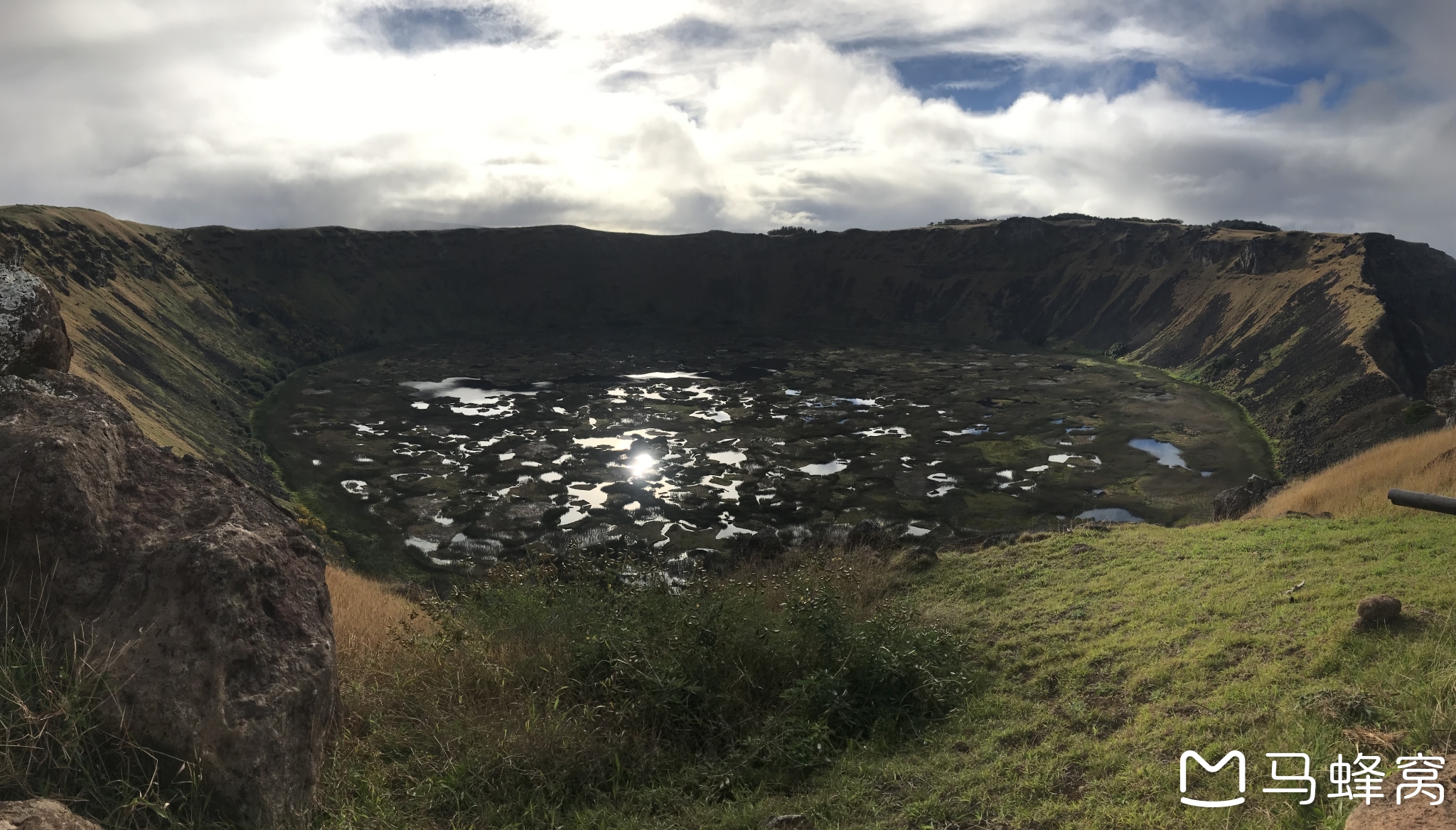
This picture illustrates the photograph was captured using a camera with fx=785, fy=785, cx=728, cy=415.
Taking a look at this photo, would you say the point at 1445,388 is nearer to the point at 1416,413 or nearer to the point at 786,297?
the point at 1416,413

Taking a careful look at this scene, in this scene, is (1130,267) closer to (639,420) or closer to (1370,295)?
(1370,295)

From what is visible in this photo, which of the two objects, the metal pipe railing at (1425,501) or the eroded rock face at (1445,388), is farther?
the eroded rock face at (1445,388)

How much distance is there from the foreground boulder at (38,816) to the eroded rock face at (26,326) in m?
6.02

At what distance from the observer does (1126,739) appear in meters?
8.05

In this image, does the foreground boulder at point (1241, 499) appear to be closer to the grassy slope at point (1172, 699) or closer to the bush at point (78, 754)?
the grassy slope at point (1172, 699)

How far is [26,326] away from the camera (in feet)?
30.1

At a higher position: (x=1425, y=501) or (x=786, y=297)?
(x=786, y=297)

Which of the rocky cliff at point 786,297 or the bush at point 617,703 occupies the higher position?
the rocky cliff at point 786,297

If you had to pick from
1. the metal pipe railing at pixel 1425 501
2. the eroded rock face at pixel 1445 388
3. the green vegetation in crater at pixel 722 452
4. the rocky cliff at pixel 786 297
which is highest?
the rocky cliff at pixel 786 297

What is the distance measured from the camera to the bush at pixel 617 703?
7.77m

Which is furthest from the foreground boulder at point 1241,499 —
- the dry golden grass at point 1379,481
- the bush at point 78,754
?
the bush at point 78,754

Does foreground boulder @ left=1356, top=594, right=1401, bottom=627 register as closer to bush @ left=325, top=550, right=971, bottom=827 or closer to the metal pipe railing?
the metal pipe railing

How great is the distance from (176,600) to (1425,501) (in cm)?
1440

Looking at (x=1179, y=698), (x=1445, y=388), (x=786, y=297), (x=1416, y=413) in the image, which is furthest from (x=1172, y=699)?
(x=786, y=297)
